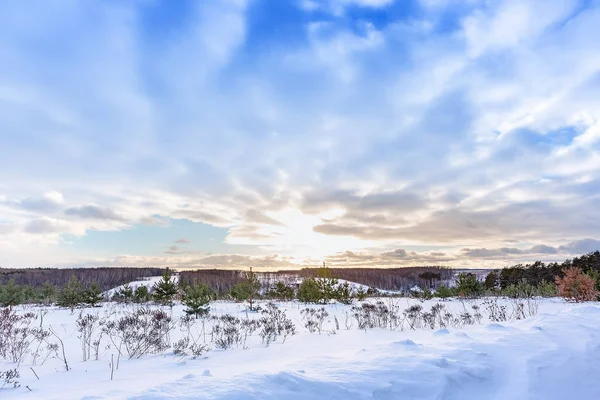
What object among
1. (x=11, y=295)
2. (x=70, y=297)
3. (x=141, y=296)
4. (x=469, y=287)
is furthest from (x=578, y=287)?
(x=11, y=295)

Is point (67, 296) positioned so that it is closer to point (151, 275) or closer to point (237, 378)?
point (237, 378)

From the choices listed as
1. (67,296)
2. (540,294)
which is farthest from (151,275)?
(540,294)

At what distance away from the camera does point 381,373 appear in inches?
170

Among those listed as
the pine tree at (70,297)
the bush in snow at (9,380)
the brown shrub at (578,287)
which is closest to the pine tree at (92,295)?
the pine tree at (70,297)

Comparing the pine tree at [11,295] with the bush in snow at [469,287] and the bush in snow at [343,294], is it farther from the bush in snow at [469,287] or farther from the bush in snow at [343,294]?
the bush in snow at [469,287]

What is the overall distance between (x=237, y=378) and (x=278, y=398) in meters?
0.60

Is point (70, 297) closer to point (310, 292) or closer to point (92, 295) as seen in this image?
point (92, 295)

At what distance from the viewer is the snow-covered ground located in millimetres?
3730

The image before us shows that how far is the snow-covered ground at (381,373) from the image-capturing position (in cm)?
373

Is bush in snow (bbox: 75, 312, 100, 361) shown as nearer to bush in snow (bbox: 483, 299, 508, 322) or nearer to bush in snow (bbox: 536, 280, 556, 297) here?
bush in snow (bbox: 483, 299, 508, 322)

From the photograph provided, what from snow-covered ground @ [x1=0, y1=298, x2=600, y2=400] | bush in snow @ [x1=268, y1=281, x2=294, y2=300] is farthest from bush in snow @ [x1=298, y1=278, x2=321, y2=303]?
snow-covered ground @ [x1=0, y1=298, x2=600, y2=400]

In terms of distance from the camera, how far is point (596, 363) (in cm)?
527

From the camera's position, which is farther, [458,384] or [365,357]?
[365,357]

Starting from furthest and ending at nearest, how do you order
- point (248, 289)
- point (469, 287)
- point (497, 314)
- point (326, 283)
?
1. point (469, 287)
2. point (326, 283)
3. point (248, 289)
4. point (497, 314)
